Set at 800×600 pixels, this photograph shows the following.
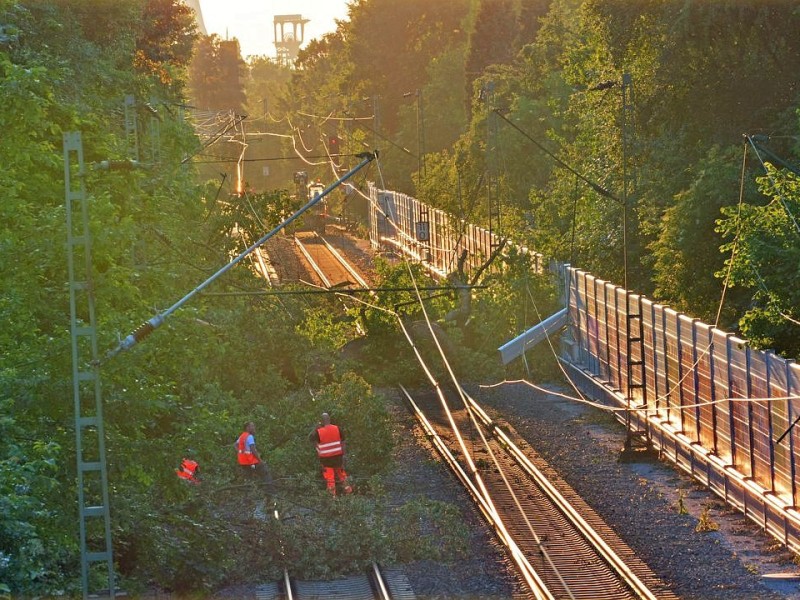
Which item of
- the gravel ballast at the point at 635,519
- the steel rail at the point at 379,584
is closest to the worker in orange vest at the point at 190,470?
the steel rail at the point at 379,584

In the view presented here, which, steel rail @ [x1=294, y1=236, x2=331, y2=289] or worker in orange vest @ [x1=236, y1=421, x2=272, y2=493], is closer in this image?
worker in orange vest @ [x1=236, y1=421, x2=272, y2=493]

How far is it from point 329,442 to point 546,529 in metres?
4.25

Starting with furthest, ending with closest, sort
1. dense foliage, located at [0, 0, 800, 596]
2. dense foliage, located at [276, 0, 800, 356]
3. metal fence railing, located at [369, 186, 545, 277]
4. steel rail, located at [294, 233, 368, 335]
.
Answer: steel rail, located at [294, 233, 368, 335]
metal fence railing, located at [369, 186, 545, 277]
dense foliage, located at [276, 0, 800, 356]
dense foliage, located at [0, 0, 800, 596]

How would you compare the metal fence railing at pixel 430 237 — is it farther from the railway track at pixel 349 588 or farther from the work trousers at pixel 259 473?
the railway track at pixel 349 588

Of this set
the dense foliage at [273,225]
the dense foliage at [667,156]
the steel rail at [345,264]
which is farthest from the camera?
the steel rail at [345,264]

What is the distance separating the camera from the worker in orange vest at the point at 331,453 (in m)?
22.5

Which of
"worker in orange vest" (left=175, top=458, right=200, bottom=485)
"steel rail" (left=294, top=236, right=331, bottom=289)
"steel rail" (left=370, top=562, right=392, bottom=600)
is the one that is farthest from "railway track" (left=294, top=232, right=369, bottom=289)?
"steel rail" (left=370, top=562, right=392, bottom=600)

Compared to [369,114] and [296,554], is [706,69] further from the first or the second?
[369,114]

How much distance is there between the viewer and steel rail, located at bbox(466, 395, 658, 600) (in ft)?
57.7

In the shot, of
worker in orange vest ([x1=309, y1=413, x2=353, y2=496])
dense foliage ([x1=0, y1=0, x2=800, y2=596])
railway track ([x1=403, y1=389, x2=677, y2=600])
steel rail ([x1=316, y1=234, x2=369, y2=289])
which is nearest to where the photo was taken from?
dense foliage ([x1=0, y1=0, x2=800, y2=596])

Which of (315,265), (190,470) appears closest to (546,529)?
(190,470)

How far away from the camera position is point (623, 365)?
3067 cm

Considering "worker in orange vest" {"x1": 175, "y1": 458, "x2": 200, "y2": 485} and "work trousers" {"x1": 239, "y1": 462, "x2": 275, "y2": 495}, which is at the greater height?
"worker in orange vest" {"x1": 175, "y1": 458, "x2": 200, "y2": 485}

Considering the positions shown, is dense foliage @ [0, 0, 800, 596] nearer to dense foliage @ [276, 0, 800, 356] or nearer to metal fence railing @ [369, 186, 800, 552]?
dense foliage @ [276, 0, 800, 356]
